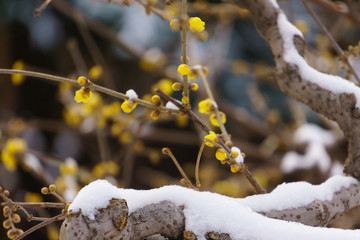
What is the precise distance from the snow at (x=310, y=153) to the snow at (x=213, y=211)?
3.57ft

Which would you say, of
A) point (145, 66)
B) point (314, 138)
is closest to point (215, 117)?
point (145, 66)

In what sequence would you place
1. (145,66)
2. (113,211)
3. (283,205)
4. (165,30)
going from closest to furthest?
(113,211)
(283,205)
(145,66)
(165,30)

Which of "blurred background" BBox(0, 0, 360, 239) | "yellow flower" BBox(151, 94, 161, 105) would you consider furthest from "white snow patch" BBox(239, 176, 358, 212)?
"blurred background" BBox(0, 0, 360, 239)

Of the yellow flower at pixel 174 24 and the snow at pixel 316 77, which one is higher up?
the yellow flower at pixel 174 24

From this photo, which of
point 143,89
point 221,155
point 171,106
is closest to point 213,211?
point 221,155

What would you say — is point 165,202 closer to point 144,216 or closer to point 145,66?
point 144,216

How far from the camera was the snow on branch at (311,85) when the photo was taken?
0.72 meters

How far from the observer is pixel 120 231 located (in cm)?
51

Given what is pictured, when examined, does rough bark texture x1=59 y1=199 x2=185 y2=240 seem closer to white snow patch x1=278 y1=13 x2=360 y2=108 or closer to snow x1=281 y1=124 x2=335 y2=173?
white snow patch x1=278 y1=13 x2=360 y2=108

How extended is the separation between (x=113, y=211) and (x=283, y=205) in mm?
300

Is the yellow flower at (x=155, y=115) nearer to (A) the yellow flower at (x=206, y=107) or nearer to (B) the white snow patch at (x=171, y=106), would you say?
(B) the white snow patch at (x=171, y=106)

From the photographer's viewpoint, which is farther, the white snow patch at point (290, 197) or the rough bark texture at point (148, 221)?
the white snow patch at point (290, 197)

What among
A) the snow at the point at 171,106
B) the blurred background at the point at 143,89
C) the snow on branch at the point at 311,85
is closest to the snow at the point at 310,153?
the blurred background at the point at 143,89

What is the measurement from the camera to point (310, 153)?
1.68 meters
